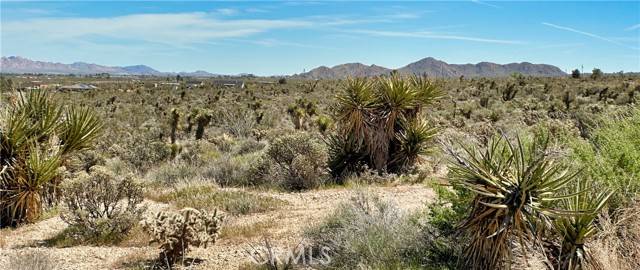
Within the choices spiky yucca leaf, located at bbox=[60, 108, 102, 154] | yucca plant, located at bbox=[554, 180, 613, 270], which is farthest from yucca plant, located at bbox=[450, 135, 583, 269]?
spiky yucca leaf, located at bbox=[60, 108, 102, 154]

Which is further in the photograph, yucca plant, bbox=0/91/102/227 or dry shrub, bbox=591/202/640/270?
yucca plant, bbox=0/91/102/227

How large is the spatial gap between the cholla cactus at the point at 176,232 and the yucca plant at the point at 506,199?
3.33 metres

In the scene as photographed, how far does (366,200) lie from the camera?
7.59 m

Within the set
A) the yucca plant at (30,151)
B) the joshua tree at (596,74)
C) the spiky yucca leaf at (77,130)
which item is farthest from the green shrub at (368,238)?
the joshua tree at (596,74)

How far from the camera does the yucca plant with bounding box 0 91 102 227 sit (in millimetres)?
8461

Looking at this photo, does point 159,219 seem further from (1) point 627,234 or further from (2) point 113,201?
(1) point 627,234

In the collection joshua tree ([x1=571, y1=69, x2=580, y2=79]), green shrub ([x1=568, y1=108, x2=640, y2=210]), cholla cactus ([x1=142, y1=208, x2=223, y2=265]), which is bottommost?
cholla cactus ([x1=142, y1=208, x2=223, y2=265])

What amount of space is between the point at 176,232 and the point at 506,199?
12.8 ft

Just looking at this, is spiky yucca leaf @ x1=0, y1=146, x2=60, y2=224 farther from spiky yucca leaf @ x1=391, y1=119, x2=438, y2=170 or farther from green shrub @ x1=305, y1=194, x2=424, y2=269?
spiky yucca leaf @ x1=391, y1=119, x2=438, y2=170

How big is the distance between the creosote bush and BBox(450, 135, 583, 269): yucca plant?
517 centimetres

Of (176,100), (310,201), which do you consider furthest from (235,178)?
(176,100)

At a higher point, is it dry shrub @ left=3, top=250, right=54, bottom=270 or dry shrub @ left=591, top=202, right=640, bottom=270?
dry shrub @ left=591, top=202, right=640, bottom=270

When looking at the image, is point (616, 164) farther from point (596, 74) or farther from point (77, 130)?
point (596, 74)

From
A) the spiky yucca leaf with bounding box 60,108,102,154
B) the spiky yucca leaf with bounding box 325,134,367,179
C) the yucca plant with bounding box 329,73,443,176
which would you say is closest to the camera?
the spiky yucca leaf with bounding box 60,108,102,154
